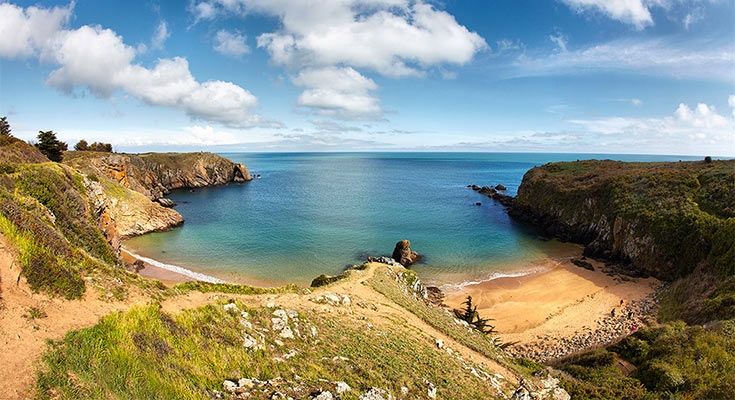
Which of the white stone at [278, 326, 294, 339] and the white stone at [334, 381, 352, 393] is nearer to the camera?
the white stone at [334, 381, 352, 393]

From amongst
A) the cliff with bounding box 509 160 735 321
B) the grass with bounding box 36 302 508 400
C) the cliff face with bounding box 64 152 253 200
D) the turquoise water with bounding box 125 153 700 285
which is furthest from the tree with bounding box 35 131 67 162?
the cliff with bounding box 509 160 735 321

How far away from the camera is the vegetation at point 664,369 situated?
1406cm

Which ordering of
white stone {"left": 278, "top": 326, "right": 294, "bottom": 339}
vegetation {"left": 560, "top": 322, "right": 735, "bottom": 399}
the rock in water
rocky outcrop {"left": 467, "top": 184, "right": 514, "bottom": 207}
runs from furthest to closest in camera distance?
1. rocky outcrop {"left": 467, "top": 184, "right": 514, "bottom": 207}
2. the rock in water
3. white stone {"left": 278, "top": 326, "right": 294, "bottom": 339}
4. vegetation {"left": 560, "top": 322, "right": 735, "bottom": 399}

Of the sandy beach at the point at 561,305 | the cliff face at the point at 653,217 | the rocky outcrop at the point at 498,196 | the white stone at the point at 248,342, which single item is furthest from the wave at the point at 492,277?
the rocky outcrop at the point at 498,196

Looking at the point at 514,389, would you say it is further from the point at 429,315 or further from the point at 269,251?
the point at 269,251

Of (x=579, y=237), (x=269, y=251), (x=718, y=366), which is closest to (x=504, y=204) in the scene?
(x=579, y=237)

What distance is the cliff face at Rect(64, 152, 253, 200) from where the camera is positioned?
78375 millimetres

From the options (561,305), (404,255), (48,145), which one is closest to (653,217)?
(561,305)

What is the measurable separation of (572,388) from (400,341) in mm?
9102

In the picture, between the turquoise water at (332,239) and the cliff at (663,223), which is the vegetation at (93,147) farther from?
the cliff at (663,223)

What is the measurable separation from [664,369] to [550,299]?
20.1 meters

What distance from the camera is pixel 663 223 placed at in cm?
3934

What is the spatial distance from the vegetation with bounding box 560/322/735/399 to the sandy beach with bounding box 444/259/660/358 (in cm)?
646

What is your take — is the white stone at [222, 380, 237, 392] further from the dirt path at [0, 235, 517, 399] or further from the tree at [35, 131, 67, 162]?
the tree at [35, 131, 67, 162]
